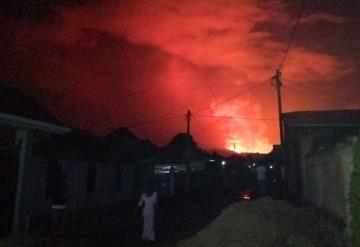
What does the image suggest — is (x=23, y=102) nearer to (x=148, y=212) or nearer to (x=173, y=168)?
(x=148, y=212)

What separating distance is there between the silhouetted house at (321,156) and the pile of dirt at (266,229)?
99 centimetres

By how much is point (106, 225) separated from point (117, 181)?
9.87 metres

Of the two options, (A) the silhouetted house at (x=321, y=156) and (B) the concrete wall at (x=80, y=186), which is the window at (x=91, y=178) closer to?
(B) the concrete wall at (x=80, y=186)

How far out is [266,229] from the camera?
982 centimetres

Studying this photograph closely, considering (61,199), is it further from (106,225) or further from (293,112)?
(293,112)

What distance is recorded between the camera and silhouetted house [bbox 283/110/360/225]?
1045 centimetres

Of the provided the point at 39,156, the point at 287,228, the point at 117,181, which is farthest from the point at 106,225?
the point at 117,181

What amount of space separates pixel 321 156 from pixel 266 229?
16.7 ft

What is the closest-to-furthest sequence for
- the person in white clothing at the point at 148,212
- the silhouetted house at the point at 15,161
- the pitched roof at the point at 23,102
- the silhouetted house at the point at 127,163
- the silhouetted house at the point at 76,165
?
1. the silhouetted house at the point at 15,161
2. the person in white clothing at the point at 148,212
3. the pitched roof at the point at 23,102
4. the silhouetted house at the point at 76,165
5. the silhouetted house at the point at 127,163

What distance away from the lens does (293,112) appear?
31344 millimetres

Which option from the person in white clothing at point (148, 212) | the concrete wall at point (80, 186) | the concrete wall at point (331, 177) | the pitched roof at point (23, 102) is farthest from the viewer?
the concrete wall at point (80, 186)

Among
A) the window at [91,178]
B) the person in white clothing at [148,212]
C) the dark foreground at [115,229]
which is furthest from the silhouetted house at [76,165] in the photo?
the person in white clothing at [148,212]

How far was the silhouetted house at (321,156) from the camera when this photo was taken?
1045 cm

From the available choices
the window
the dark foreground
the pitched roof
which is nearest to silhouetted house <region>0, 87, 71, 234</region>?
the pitched roof
